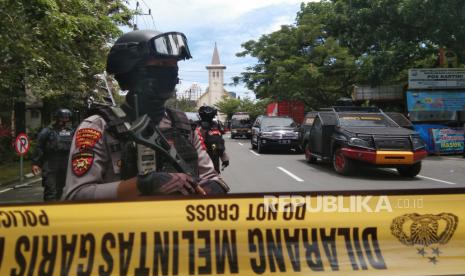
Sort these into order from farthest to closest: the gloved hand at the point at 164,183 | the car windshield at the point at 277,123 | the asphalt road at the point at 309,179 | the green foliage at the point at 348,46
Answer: the car windshield at the point at 277,123 → the green foliage at the point at 348,46 → the asphalt road at the point at 309,179 → the gloved hand at the point at 164,183

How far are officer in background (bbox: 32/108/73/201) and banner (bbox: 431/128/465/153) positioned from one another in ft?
54.3

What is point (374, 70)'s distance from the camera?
2284cm

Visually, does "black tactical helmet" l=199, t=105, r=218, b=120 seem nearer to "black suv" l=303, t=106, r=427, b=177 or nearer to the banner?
"black suv" l=303, t=106, r=427, b=177

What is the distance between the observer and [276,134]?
2100 cm

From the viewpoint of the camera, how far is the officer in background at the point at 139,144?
214 centimetres

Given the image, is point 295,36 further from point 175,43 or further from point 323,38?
point 175,43

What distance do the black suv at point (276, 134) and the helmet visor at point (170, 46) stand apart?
18.6m

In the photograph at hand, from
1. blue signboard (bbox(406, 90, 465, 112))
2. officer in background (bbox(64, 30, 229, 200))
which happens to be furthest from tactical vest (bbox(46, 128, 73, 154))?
blue signboard (bbox(406, 90, 465, 112))

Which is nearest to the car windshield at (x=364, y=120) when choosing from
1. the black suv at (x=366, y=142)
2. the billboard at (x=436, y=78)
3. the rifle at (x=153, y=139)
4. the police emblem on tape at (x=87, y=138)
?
the black suv at (x=366, y=142)

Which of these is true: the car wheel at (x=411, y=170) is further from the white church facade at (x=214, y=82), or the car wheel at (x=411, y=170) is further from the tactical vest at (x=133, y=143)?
the white church facade at (x=214, y=82)

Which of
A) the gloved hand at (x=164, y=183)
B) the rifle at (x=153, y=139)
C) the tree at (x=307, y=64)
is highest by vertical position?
the tree at (x=307, y=64)

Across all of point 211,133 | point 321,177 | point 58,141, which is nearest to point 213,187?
point 58,141

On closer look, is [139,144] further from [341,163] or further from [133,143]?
[341,163]

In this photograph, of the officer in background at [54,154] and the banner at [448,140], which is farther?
the banner at [448,140]
